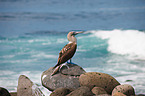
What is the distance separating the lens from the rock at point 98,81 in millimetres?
5504

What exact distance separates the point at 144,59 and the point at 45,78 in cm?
739

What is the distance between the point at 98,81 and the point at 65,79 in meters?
0.89

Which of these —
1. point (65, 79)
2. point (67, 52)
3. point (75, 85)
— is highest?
point (67, 52)

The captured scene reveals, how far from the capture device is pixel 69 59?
598 centimetres

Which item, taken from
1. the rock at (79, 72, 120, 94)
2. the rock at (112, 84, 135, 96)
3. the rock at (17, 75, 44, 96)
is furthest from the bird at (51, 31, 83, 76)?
the rock at (112, 84, 135, 96)

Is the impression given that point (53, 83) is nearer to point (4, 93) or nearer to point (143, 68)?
point (4, 93)

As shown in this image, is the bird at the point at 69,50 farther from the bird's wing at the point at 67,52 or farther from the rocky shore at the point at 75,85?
the rocky shore at the point at 75,85

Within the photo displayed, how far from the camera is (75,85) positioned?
5.79 m

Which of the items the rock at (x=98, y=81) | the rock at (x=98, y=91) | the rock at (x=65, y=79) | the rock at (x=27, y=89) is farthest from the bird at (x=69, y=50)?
the rock at (x=98, y=91)

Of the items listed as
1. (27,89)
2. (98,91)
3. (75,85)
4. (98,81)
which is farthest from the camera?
(75,85)

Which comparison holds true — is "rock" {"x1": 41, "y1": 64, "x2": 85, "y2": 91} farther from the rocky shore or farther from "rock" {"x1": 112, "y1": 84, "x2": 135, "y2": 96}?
"rock" {"x1": 112, "y1": 84, "x2": 135, "y2": 96}

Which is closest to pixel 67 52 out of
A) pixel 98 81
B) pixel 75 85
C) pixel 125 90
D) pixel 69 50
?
pixel 69 50

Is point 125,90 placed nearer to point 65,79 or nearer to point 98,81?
point 98,81

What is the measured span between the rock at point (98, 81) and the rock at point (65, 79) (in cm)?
29
